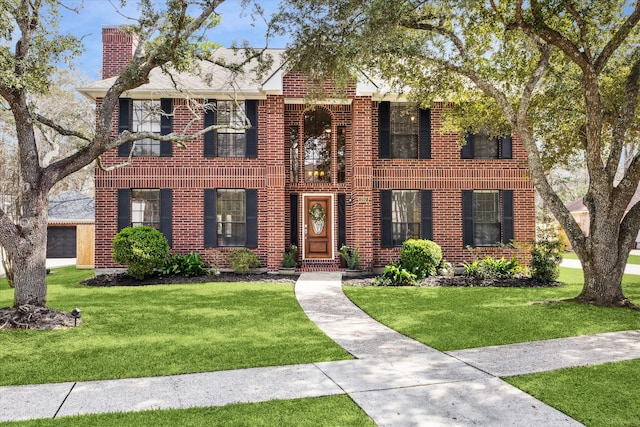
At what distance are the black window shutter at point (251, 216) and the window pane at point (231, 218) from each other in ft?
0.60

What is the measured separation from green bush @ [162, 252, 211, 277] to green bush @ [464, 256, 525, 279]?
7.79m

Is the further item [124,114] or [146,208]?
[146,208]

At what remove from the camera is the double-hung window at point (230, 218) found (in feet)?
47.5

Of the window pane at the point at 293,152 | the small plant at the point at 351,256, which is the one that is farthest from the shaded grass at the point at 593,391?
the window pane at the point at 293,152

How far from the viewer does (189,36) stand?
8695 millimetres

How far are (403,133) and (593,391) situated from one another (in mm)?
11260

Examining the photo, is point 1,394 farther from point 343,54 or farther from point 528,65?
point 528,65

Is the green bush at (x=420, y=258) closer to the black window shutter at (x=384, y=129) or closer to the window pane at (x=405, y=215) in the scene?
the window pane at (x=405, y=215)

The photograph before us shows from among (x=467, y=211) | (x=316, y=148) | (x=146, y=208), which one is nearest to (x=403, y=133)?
(x=316, y=148)

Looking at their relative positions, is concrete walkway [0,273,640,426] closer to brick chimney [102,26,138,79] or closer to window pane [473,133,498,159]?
window pane [473,133,498,159]

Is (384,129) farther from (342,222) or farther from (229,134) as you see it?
(229,134)

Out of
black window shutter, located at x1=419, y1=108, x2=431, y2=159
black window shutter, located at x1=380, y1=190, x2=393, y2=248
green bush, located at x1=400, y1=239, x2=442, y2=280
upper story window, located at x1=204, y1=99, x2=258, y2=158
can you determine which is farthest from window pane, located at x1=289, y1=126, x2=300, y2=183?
green bush, located at x1=400, y1=239, x2=442, y2=280

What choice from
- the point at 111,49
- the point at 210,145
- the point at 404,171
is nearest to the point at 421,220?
the point at 404,171

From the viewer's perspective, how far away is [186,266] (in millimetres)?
13930
